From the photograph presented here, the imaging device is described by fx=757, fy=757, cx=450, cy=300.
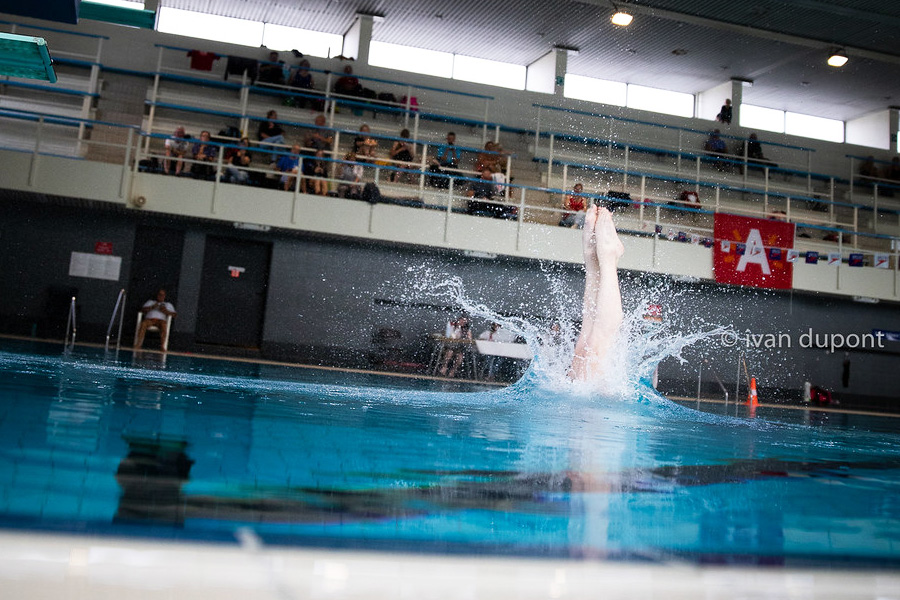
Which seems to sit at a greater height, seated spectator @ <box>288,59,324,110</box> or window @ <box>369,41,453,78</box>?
window @ <box>369,41,453,78</box>

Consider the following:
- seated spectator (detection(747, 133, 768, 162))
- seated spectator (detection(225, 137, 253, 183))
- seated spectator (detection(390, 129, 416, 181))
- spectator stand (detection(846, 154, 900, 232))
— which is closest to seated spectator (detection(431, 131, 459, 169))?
seated spectator (detection(390, 129, 416, 181))

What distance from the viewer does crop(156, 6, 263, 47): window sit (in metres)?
16.3

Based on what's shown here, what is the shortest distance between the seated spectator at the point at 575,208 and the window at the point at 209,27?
303 inches

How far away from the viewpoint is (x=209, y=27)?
1655 centimetres

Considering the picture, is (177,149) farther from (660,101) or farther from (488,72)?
(660,101)

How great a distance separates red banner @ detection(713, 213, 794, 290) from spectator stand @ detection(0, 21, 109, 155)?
12.3 m

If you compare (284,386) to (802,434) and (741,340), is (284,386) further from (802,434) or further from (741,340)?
(741,340)

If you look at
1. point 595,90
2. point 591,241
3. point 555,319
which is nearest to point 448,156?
point 555,319

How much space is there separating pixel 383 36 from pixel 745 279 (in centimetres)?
950

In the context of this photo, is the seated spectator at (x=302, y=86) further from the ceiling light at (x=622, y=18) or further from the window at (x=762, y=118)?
the window at (x=762, y=118)

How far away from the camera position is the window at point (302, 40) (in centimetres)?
1681

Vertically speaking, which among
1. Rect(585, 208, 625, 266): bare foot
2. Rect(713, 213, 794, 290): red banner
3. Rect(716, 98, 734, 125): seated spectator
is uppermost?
Rect(716, 98, 734, 125): seated spectator

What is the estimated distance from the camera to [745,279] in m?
14.8

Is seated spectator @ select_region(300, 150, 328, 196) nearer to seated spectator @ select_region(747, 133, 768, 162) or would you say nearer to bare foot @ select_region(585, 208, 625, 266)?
bare foot @ select_region(585, 208, 625, 266)
